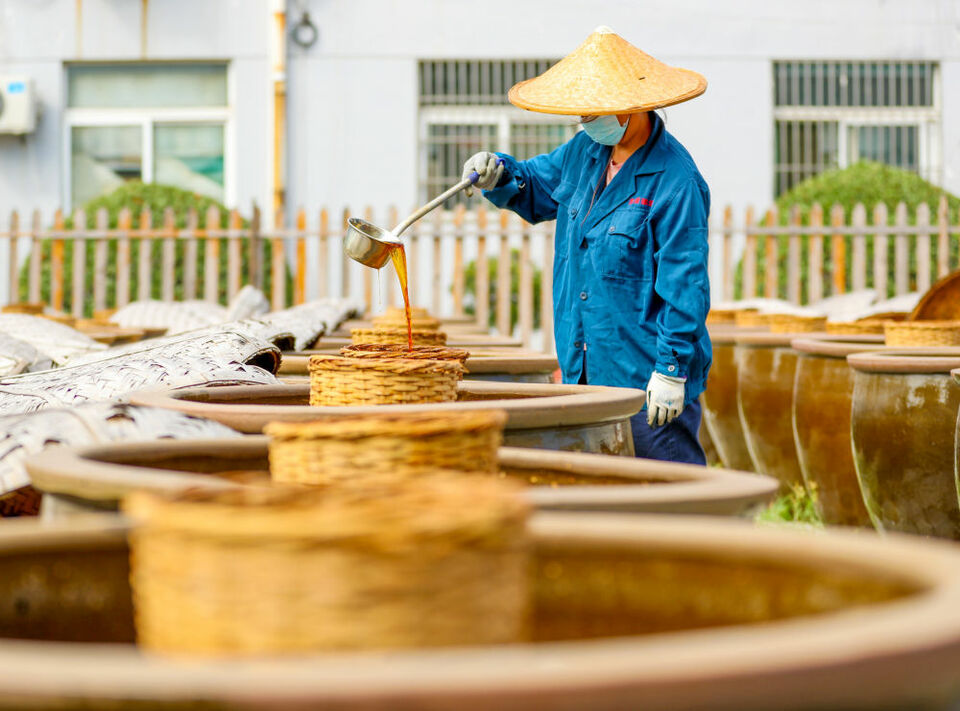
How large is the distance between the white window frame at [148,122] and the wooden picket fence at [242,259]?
1.50m

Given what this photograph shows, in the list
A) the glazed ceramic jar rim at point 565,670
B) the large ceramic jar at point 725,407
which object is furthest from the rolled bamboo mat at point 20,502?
the large ceramic jar at point 725,407

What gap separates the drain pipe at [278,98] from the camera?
1173 centimetres

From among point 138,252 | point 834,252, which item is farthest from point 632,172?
point 138,252

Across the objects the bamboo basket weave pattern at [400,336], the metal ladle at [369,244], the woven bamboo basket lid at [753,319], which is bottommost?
the bamboo basket weave pattern at [400,336]

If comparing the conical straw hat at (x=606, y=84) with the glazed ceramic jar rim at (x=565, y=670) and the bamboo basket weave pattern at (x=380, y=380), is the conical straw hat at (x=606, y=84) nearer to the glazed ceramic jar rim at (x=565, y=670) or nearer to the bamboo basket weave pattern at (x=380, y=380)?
the bamboo basket weave pattern at (x=380, y=380)

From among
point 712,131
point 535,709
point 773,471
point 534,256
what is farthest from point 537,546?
point 712,131

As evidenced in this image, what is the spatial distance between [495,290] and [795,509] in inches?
235

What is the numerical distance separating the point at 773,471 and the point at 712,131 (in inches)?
287

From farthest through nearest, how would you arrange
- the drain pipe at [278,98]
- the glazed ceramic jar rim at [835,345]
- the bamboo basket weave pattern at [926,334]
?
the drain pipe at [278,98] < the glazed ceramic jar rim at [835,345] < the bamboo basket weave pattern at [926,334]

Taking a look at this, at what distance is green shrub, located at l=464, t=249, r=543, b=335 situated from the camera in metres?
10.7

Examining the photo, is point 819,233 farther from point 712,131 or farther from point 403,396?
point 403,396

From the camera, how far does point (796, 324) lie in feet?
18.1

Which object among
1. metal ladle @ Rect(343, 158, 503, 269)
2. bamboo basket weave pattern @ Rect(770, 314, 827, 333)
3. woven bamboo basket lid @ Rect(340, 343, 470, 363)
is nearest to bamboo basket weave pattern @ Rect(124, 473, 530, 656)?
woven bamboo basket lid @ Rect(340, 343, 470, 363)

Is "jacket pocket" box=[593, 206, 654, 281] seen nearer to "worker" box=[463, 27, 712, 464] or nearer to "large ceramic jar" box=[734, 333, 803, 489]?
"worker" box=[463, 27, 712, 464]
